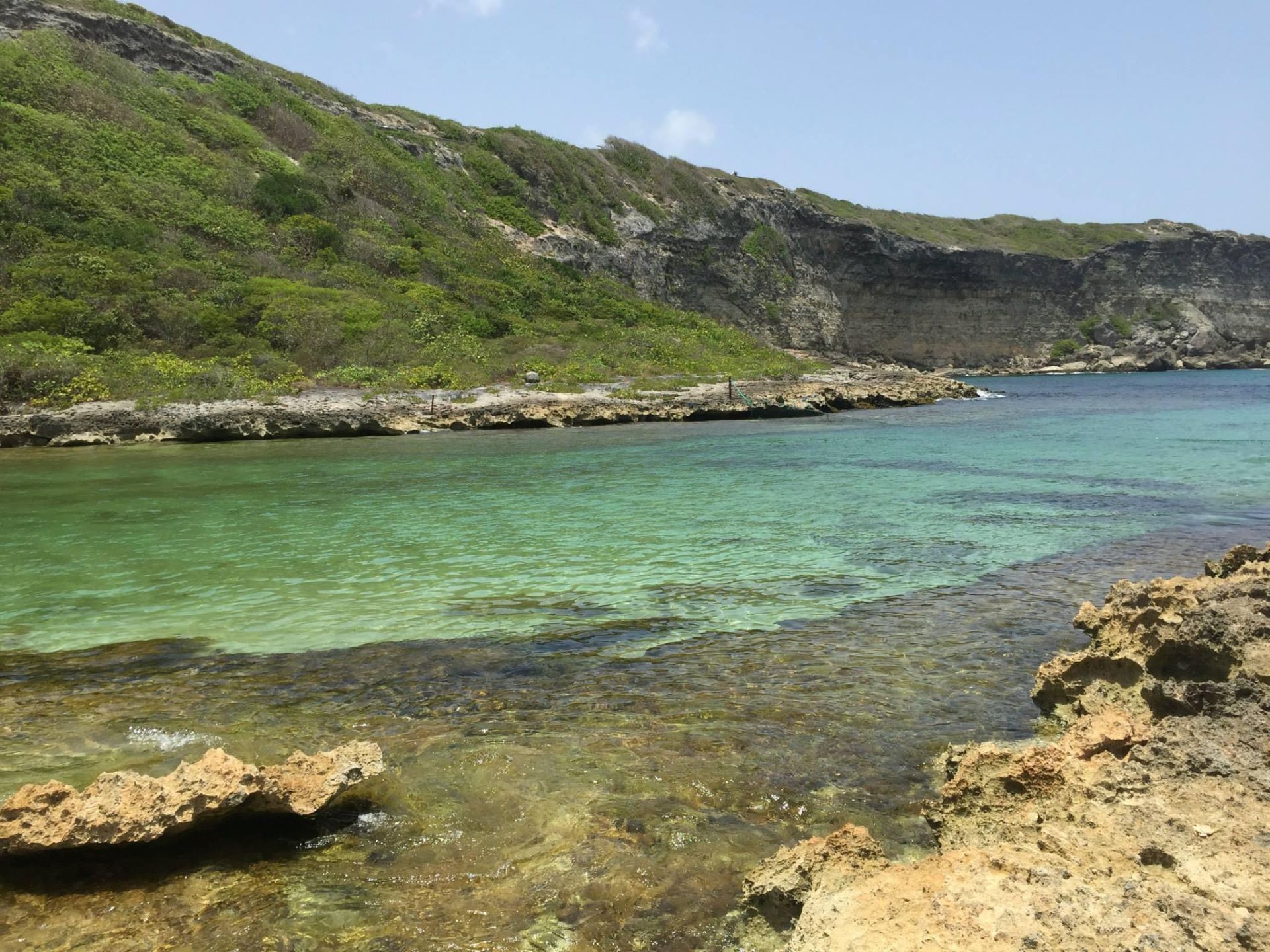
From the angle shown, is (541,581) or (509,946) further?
(541,581)

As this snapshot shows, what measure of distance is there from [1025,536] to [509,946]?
347 inches

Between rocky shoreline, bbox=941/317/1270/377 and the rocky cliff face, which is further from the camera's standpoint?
rocky shoreline, bbox=941/317/1270/377

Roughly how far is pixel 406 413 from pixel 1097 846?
25.6 m

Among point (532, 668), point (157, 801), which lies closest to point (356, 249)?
point (532, 668)

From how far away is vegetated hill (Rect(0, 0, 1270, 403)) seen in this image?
28.9 m

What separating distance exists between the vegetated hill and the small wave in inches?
934

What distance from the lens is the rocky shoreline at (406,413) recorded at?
22344 millimetres

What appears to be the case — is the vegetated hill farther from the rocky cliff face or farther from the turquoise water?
the turquoise water

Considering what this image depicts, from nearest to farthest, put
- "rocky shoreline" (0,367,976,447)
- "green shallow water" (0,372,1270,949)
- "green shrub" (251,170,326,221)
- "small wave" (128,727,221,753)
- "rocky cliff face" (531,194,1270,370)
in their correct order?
"green shallow water" (0,372,1270,949) → "small wave" (128,727,221,753) → "rocky shoreline" (0,367,976,447) → "green shrub" (251,170,326,221) → "rocky cliff face" (531,194,1270,370)

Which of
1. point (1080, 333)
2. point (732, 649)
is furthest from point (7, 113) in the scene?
point (1080, 333)

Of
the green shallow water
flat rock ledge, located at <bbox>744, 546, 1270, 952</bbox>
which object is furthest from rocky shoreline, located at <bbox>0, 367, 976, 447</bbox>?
flat rock ledge, located at <bbox>744, 546, 1270, 952</bbox>

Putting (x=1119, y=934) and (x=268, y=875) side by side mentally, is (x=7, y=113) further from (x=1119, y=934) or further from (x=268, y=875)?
(x=1119, y=934)

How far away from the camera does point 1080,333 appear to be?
8362 centimetres

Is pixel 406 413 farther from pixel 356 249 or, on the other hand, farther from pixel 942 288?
pixel 942 288
